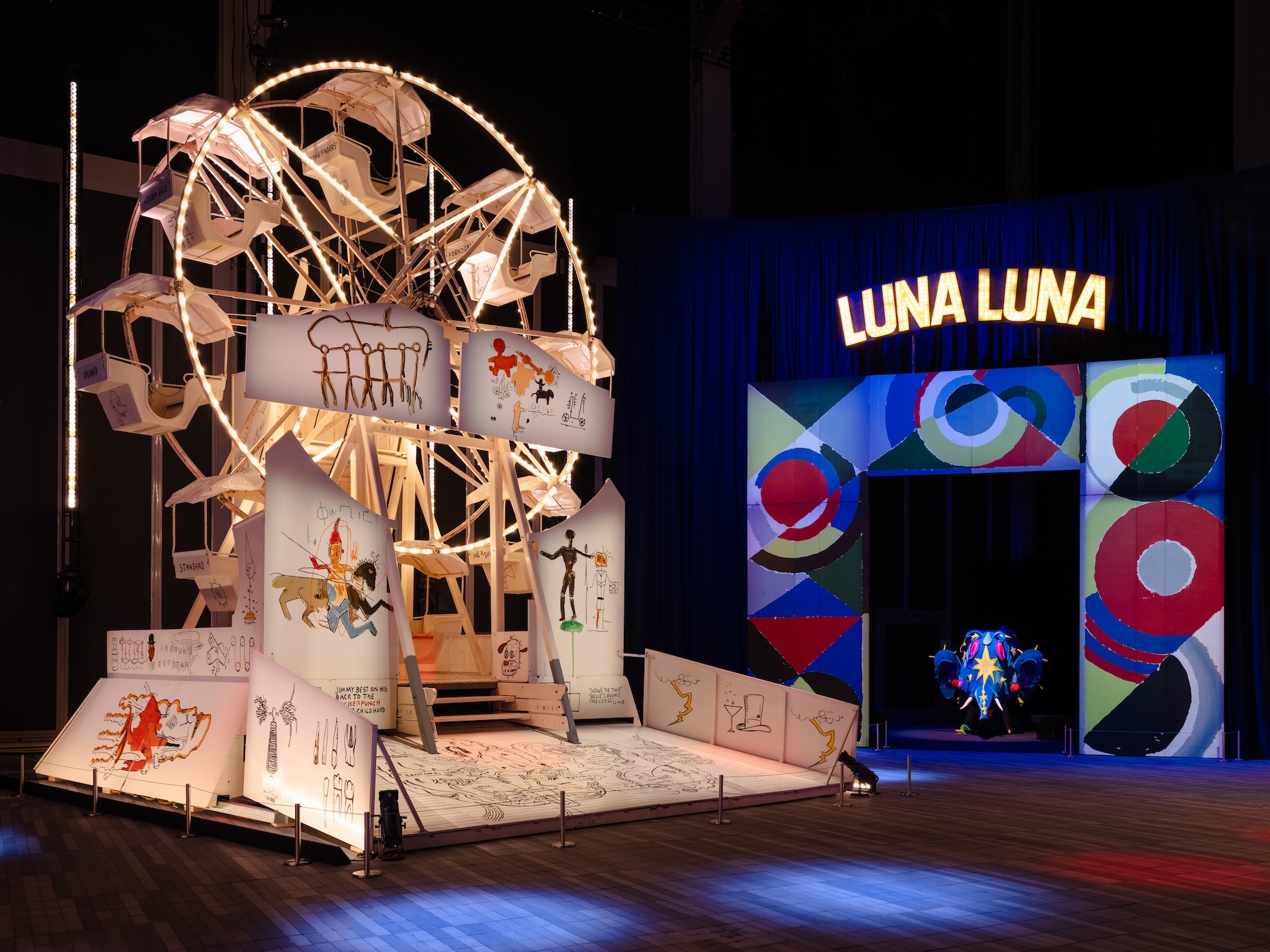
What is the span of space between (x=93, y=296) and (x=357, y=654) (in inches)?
183

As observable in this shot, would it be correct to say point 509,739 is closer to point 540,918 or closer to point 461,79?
point 540,918

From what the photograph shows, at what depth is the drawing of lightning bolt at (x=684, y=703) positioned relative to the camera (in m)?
14.3

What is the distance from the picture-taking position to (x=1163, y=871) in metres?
8.52

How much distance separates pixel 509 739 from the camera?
12.8 metres

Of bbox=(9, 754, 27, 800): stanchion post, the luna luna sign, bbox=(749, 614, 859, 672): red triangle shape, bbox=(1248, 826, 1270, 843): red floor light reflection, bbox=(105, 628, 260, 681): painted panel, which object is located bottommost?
bbox=(9, 754, 27, 800): stanchion post

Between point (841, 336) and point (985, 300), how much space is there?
2352 mm

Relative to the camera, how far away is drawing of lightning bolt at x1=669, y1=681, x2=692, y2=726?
1429 cm

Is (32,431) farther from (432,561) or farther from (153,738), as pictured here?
(153,738)

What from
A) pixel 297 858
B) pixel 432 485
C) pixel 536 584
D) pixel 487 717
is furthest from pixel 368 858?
pixel 432 485

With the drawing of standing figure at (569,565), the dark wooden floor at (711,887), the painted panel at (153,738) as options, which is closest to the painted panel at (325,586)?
the painted panel at (153,738)

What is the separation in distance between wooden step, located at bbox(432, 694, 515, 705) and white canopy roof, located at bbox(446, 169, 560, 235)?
18.1 ft

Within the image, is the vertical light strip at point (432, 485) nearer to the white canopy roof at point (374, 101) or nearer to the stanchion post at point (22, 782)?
the white canopy roof at point (374, 101)

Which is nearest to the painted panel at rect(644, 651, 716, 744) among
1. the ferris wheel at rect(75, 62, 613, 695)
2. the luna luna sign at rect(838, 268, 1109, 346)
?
the ferris wheel at rect(75, 62, 613, 695)

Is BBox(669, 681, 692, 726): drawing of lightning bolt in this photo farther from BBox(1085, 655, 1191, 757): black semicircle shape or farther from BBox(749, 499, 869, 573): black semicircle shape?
BBox(1085, 655, 1191, 757): black semicircle shape
